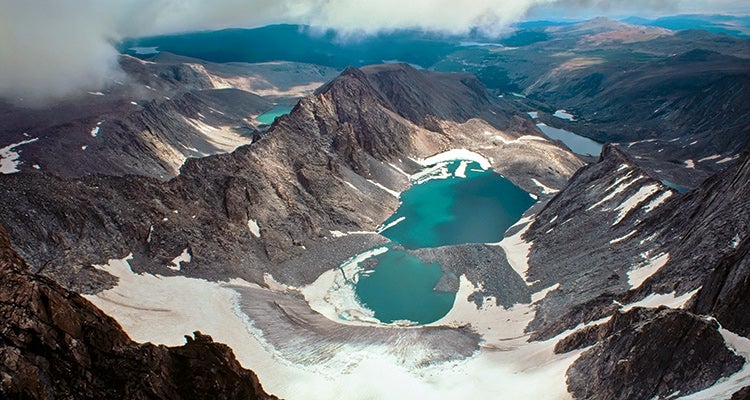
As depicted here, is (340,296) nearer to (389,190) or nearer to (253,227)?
(253,227)

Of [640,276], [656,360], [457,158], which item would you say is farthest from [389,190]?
[656,360]

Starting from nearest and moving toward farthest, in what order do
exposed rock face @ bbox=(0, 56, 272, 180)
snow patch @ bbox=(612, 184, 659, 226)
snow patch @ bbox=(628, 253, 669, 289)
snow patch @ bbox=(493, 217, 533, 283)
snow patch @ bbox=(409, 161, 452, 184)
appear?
snow patch @ bbox=(628, 253, 669, 289)
snow patch @ bbox=(612, 184, 659, 226)
snow patch @ bbox=(493, 217, 533, 283)
exposed rock face @ bbox=(0, 56, 272, 180)
snow patch @ bbox=(409, 161, 452, 184)

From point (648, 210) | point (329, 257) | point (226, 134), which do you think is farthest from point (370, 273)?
point (226, 134)

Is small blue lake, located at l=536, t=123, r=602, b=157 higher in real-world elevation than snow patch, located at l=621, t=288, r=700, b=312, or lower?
lower

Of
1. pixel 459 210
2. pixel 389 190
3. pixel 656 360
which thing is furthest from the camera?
pixel 389 190

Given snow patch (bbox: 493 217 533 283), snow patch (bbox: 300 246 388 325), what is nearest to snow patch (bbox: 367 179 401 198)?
snow patch (bbox: 493 217 533 283)

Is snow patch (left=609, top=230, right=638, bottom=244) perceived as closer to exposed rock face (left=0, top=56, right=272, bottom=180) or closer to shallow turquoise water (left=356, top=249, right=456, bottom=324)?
shallow turquoise water (left=356, top=249, right=456, bottom=324)

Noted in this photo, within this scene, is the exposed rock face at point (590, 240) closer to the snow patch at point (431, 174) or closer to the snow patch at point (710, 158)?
the snow patch at point (431, 174)
